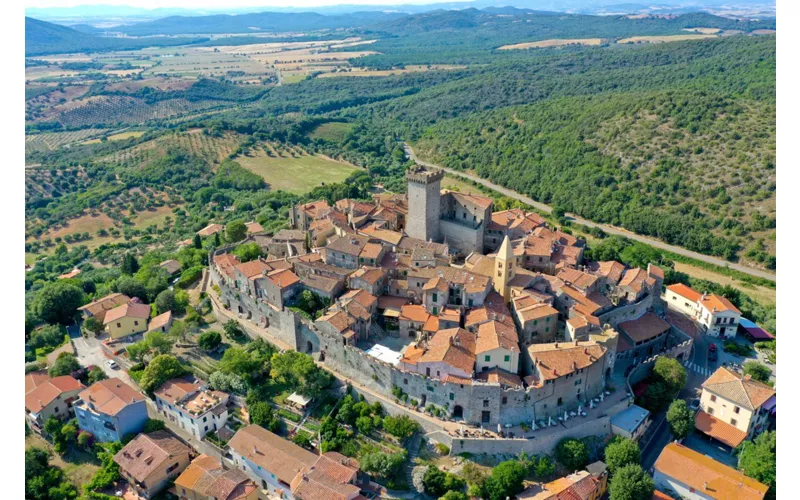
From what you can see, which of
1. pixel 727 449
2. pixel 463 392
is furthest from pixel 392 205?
pixel 727 449

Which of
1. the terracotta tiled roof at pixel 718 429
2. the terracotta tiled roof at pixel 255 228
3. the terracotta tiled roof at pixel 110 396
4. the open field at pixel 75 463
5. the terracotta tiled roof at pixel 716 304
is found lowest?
the open field at pixel 75 463

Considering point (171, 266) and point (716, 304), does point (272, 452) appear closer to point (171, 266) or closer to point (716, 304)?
point (171, 266)

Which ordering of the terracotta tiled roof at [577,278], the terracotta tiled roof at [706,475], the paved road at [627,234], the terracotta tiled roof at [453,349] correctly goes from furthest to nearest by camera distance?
1. the paved road at [627,234]
2. the terracotta tiled roof at [577,278]
3. the terracotta tiled roof at [453,349]
4. the terracotta tiled roof at [706,475]

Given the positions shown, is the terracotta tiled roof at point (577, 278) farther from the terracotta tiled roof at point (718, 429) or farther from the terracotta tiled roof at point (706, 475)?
the terracotta tiled roof at point (706, 475)

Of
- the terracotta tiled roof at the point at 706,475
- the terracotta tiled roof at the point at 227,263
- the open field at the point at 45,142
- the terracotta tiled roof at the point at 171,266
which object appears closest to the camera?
the terracotta tiled roof at the point at 706,475

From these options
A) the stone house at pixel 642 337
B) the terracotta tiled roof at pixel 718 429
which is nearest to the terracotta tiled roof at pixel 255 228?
the stone house at pixel 642 337

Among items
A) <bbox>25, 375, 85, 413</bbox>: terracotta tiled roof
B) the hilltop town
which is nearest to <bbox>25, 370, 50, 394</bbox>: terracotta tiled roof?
the hilltop town

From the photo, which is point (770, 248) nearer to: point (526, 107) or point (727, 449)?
point (727, 449)

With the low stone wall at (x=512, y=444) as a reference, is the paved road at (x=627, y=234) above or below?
above
